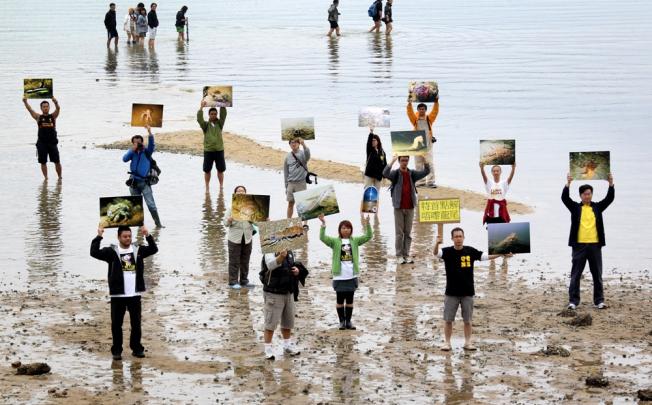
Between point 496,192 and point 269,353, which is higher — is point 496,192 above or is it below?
above

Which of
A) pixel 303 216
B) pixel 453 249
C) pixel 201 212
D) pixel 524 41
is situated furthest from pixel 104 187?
pixel 524 41

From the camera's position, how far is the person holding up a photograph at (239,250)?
1680 centimetres

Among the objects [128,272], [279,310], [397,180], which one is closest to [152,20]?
[397,180]

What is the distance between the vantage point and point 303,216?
15.1m

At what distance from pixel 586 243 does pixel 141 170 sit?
798cm

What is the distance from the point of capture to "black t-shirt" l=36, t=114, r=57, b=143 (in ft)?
81.5

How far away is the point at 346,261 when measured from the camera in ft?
49.1

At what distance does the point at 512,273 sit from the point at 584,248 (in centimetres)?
216

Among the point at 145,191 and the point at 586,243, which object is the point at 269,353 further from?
the point at 145,191

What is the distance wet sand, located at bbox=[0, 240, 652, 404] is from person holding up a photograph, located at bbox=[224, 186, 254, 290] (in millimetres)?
267

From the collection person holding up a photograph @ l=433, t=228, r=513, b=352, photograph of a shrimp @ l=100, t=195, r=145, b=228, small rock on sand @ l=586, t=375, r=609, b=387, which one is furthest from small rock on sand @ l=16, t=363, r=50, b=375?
small rock on sand @ l=586, t=375, r=609, b=387

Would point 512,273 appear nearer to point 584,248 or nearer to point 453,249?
point 584,248

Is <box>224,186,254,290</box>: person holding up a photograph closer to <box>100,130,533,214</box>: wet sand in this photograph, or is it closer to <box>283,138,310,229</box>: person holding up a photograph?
<box>283,138,310,229</box>: person holding up a photograph

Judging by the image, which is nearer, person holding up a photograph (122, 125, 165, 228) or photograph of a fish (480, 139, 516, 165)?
photograph of a fish (480, 139, 516, 165)
